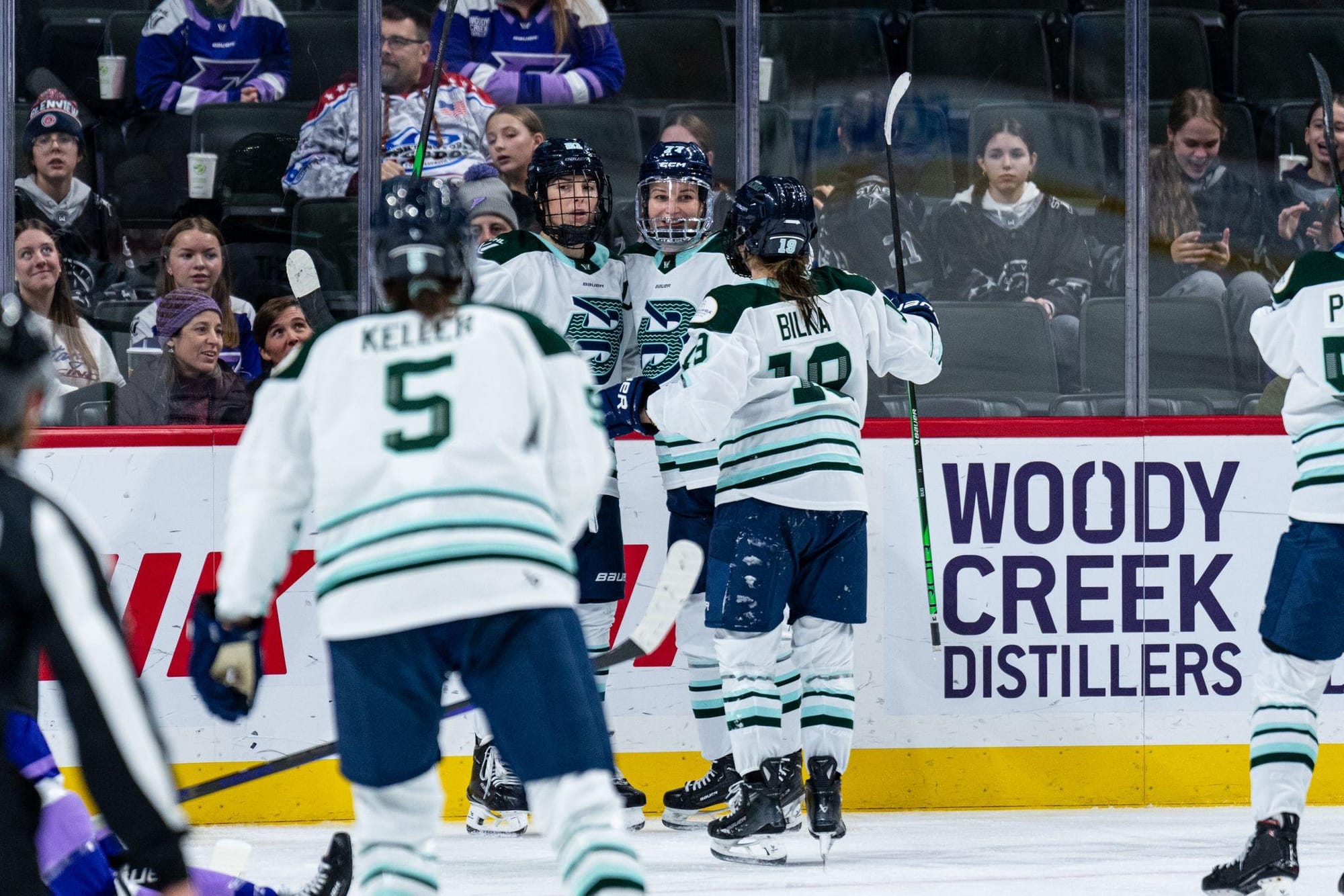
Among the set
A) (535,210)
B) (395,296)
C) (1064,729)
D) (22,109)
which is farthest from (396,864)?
(22,109)

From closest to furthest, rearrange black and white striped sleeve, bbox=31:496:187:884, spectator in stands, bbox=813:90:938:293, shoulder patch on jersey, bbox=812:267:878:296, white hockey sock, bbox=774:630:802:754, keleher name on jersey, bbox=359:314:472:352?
black and white striped sleeve, bbox=31:496:187:884 < keleher name on jersey, bbox=359:314:472:352 < shoulder patch on jersey, bbox=812:267:878:296 < white hockey sock, bbox=774:630:802:754 < spectator in stands, bbox=813:90:938:293

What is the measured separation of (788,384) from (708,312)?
0.24 metres

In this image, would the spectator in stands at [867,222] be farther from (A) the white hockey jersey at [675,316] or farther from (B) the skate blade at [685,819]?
(B) the skate blade at [685,819]

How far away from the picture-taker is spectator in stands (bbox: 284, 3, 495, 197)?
482 cm

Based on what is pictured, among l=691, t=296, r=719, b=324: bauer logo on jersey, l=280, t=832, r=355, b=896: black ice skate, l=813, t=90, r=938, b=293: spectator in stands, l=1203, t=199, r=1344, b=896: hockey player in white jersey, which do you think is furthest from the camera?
l=813, t=90, r=938, b=293: spectator in stands

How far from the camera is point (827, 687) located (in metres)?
4.07

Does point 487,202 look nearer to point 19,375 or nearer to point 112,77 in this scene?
point 112,77

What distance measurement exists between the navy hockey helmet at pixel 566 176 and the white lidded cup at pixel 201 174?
0.96 m

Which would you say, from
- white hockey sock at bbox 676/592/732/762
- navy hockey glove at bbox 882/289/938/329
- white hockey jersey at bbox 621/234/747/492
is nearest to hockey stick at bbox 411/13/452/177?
white hockey jersey at bbox 621/234/747/492

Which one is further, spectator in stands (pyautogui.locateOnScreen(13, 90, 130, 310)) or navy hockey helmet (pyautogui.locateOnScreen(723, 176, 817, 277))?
spectator in stands (pyautogui.locateOnScreen(13, 90, 130, 310))

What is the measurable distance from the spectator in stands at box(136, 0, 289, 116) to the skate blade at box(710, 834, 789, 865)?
2247mm

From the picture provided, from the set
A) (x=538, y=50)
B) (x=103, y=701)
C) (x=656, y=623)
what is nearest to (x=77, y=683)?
(x=103, y=701)

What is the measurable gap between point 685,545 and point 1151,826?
74.6 inches

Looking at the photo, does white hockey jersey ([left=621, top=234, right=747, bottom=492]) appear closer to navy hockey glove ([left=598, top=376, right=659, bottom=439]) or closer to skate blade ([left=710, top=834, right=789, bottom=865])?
navy hockey glove ([left=598, top=376, right=659, bottom=439])
